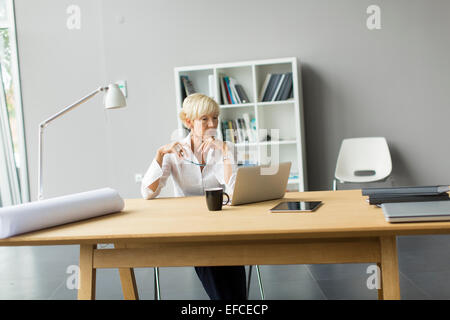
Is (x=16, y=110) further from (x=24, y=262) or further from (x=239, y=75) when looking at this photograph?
(x=239, y=75)

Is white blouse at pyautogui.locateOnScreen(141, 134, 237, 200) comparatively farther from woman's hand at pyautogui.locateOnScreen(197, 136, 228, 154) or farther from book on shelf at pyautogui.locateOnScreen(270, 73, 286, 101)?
book on shelf at pyautogui.locateOnScreen(270, 73, 286, 101)

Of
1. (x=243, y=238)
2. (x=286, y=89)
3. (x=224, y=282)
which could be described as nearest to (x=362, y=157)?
(x=286, y=89)

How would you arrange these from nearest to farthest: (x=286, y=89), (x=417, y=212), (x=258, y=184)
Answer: (x=417, y=212)
(x=258, y=184)
(x=286, y=89)

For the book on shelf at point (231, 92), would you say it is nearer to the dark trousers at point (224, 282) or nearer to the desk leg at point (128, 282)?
the desk leg at point (128, 282)

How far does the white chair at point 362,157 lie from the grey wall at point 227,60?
199mm

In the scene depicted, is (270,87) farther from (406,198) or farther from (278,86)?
(406,198)

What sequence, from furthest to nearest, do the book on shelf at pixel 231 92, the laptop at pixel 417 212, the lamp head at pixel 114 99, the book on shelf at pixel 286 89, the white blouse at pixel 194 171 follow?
the book on shelf at pixel 231 92, the book on shelf at pixel 286 89, the lamp head at pixel 114 99, the white blouse at pixel 194 171, the laptop at pixel 417 212

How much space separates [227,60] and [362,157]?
5.63ft

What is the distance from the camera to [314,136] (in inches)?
186

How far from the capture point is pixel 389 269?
4.47ft

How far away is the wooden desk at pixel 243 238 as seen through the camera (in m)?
1.27

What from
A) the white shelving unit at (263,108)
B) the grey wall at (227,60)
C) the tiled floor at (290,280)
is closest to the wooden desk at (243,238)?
the tiled floor at (290,280)

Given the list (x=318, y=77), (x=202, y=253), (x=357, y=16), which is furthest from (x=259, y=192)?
(x=357, y=16)
